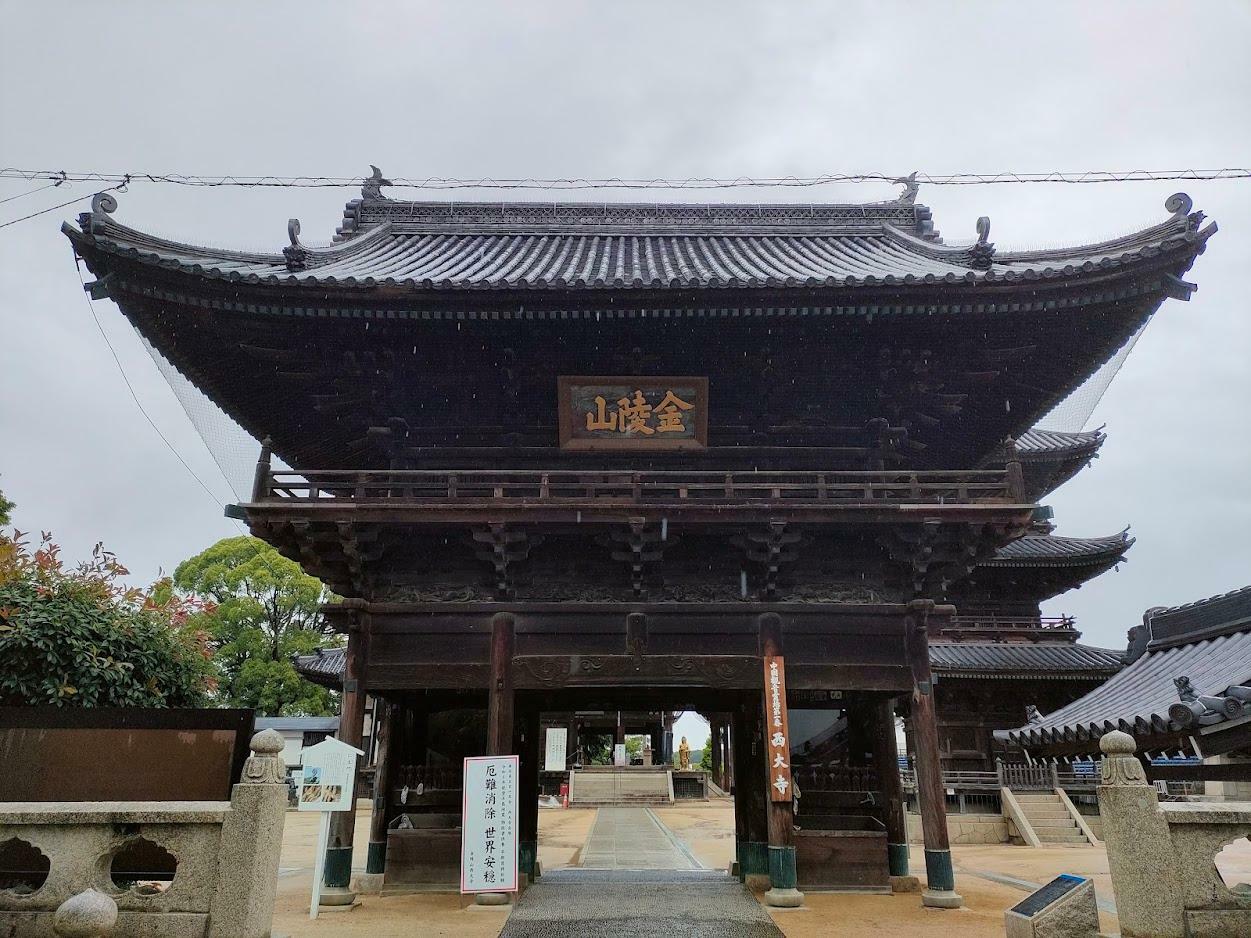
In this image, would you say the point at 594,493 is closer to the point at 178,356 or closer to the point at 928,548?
the point at 928,548

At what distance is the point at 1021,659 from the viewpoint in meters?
25.0

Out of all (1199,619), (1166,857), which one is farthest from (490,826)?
(1199,619)

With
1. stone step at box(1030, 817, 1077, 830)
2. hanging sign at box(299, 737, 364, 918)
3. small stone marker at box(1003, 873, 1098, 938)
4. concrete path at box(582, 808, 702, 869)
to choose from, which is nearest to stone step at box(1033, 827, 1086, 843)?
stone step at box(1030, 817, 1077, 830)

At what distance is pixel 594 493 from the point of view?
10492 mm

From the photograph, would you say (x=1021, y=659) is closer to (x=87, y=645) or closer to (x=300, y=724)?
(x=87, y=645)

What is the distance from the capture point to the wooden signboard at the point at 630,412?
10.7m

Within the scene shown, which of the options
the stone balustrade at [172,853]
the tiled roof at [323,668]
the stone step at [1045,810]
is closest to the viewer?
the stone balustrade at [172,853]

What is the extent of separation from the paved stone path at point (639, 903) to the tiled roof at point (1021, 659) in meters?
11.4

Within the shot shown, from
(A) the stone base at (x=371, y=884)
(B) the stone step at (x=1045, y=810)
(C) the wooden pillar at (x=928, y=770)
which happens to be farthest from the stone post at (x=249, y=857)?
(B) the stone step at (x=1045, y=810)

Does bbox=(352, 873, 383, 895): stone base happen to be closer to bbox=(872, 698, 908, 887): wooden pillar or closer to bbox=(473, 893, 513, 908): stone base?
bbox=(473, 893, 513, 908): stone base

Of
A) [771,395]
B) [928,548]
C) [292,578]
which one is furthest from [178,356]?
[292,578]

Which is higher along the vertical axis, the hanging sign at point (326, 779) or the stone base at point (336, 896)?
the hanging sign at point (326, 779)

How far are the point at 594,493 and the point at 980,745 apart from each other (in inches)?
814

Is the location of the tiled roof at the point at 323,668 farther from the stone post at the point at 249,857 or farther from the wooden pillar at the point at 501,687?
the stone post at the point at 249,857
